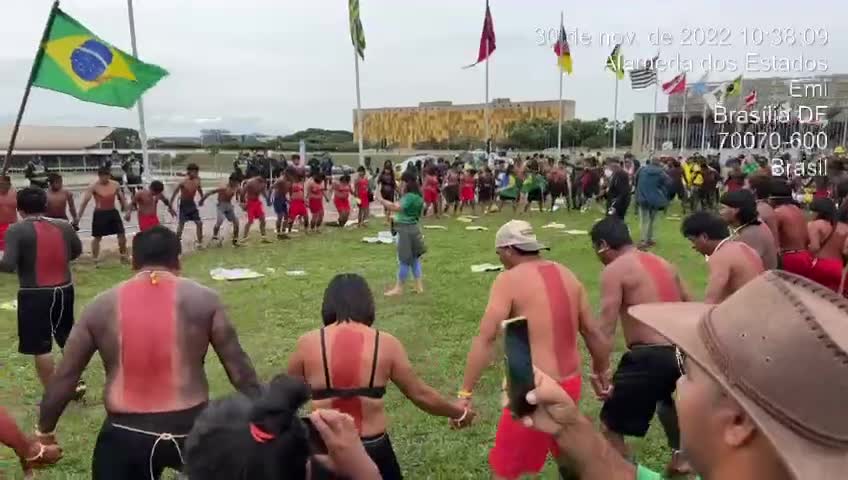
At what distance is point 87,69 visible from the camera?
8523mm

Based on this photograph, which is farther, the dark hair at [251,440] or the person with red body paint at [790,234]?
the person with red body paint at [790,234]

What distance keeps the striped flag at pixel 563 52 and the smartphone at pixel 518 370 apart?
3085 centimetres

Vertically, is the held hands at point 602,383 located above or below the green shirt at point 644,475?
below

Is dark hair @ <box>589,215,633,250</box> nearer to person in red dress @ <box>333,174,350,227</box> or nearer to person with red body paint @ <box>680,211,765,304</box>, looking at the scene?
person with red body paint @ <box>680,211,765,304</box>

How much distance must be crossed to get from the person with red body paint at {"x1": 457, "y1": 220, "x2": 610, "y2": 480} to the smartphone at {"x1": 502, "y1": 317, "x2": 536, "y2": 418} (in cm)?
221

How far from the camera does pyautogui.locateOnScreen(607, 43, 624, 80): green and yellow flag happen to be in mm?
34031

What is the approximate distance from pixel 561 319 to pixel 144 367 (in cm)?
216

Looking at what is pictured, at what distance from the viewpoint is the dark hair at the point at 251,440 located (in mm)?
1724

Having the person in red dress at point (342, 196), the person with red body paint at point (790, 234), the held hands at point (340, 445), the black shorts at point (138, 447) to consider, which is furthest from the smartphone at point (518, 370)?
the person in red dress at point (342, 196)

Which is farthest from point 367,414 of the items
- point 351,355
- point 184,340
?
point 184,340

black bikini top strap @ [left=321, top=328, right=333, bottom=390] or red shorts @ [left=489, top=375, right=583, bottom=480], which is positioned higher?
black bikini top strap @ [left=321, top=328, right=333, bottom=390]

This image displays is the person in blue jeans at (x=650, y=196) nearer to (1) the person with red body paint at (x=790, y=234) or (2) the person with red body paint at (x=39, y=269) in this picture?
(1) the person with red body paint at (x=790, y=234)

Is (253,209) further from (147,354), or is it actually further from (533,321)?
(147,354)

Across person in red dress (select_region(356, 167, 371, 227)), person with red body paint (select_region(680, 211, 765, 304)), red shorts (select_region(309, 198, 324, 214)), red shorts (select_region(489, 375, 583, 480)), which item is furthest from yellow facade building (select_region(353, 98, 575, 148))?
red shorts (select_region(489, 375, 583, 480))
